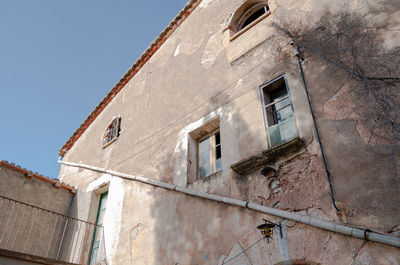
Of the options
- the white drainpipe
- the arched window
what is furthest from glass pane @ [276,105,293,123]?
the arched window

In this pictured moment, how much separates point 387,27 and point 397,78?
100cm

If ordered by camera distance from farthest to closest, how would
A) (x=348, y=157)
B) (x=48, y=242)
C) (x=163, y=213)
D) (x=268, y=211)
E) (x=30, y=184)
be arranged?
(x=30, y=184) < (x=48, y=242) < (x=163, y=213) < (x=268, y=211) < (x=348, y=157)

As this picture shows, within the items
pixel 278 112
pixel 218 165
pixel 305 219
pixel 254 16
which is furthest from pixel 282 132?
pixel 254 16

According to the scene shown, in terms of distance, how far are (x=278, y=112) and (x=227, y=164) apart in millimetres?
1225

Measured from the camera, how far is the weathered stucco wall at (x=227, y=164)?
4000mm

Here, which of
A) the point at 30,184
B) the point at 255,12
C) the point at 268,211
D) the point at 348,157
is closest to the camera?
the point at 348,157

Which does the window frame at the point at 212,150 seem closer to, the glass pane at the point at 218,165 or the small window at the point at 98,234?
the glass pane at the point at 218,165

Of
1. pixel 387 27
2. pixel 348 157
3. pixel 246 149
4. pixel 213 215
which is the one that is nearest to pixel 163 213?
pixel 213 215

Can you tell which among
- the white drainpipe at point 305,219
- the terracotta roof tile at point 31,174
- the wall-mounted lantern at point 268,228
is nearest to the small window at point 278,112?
the white drainpipe at point 305,219

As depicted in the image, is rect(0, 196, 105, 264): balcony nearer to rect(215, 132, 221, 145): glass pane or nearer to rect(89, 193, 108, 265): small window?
rect(89, 193, 108, 265): small window

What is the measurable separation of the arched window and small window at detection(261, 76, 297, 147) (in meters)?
2.18

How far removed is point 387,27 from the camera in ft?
15.8

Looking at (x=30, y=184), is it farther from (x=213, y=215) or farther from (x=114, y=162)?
(x=213, y=215)

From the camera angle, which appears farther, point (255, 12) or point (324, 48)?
point (255, 12)
